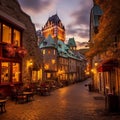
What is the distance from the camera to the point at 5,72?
62.4ft

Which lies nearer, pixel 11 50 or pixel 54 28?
pixel 11 50

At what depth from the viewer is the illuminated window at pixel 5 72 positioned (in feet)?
60.8

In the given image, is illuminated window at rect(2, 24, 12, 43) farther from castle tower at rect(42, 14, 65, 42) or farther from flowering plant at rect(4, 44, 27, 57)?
castle tower at rect(42, 14, 65, 42)

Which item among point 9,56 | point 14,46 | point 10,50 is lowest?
point 9,56

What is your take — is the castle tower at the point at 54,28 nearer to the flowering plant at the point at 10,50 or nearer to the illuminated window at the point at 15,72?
the illuminated window at the point at 15,72

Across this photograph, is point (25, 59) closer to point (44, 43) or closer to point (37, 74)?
point (37, 74)

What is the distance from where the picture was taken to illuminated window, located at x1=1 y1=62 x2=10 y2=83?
730 inches

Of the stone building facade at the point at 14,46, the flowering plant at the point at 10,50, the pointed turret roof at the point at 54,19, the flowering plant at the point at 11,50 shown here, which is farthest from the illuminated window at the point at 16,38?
the pointed turret roof at the point at 54,19

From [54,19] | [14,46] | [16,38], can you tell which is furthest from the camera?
[54,19]

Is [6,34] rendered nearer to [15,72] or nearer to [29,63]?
[15,72]

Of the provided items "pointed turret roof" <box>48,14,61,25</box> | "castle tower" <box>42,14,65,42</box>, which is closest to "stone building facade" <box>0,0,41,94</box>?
"castle tower" <box>42,14,65,42</box>

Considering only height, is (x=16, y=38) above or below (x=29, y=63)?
above

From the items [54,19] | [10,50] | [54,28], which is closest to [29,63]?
[10,50]

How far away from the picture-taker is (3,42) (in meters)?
18.2
